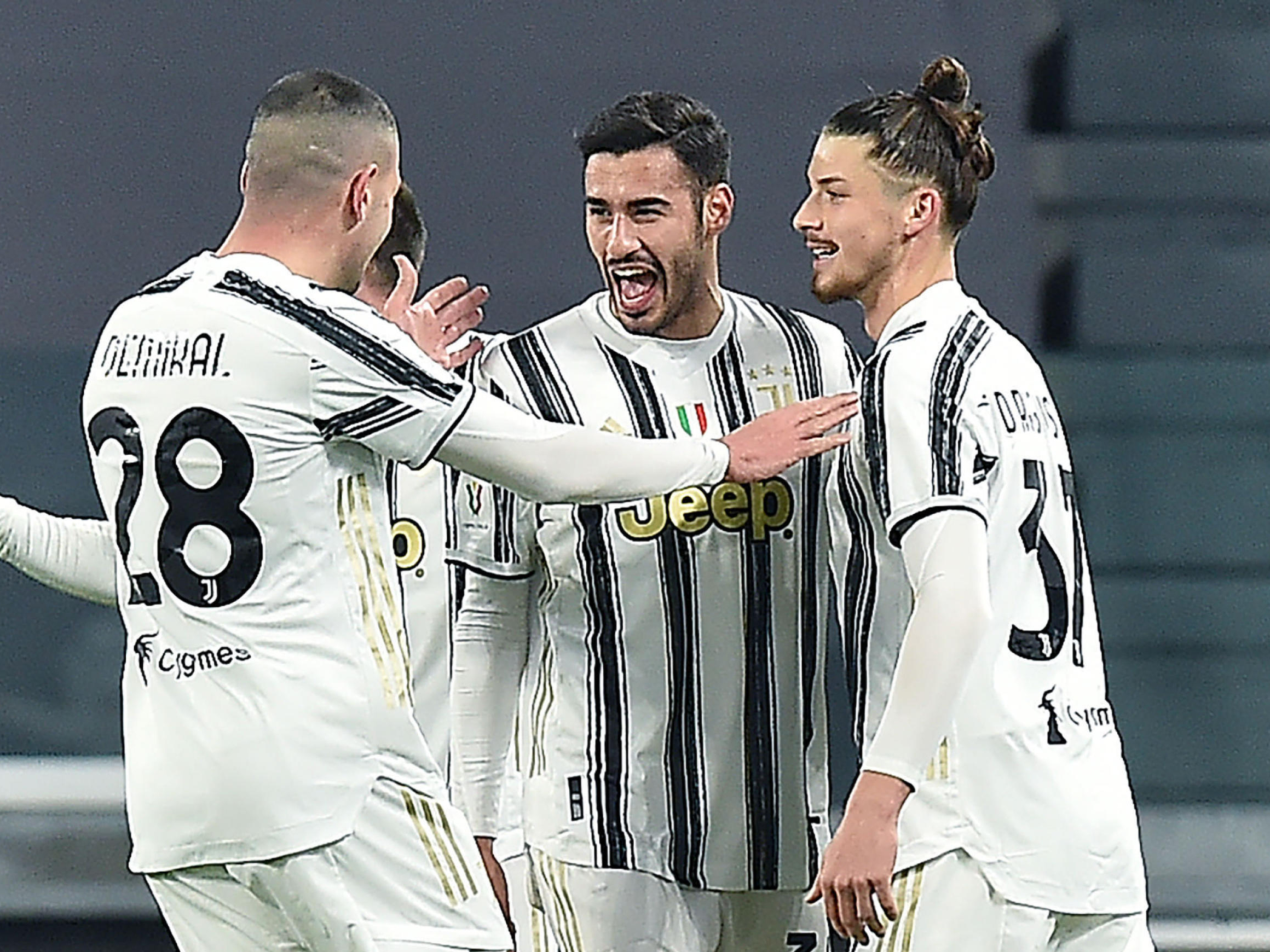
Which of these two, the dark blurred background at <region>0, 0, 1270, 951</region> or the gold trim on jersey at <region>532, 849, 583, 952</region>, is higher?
the dark blurred background at <region>0, 0, 1270, 951</region>

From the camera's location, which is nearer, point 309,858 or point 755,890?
point 309,858

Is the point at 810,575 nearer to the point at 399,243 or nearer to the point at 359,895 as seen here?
the point at 359,895

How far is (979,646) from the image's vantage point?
2023mm

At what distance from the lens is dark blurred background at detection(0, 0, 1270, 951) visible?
4.42m

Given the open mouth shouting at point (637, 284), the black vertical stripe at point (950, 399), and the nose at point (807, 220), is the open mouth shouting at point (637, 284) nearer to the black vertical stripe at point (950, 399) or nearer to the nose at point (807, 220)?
the nose at point (807, 220)

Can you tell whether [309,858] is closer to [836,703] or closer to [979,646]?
[979,646]

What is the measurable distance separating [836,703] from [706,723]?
0.85 metres

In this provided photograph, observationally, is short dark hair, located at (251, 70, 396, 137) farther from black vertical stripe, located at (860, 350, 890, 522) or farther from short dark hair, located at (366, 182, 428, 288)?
short dark hair, located at (366, 182, 428, 288)

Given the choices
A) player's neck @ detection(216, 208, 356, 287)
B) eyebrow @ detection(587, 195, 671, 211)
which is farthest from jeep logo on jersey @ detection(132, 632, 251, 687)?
eyebrow @ detection(587, 195, 671, 211)

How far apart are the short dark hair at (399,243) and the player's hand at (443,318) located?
26cm

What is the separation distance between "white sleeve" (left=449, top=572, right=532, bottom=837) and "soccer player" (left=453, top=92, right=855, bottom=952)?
0.4 inches

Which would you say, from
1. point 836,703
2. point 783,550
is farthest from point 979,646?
point 836,703

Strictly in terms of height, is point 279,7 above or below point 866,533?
above

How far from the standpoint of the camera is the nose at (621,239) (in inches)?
99.7
